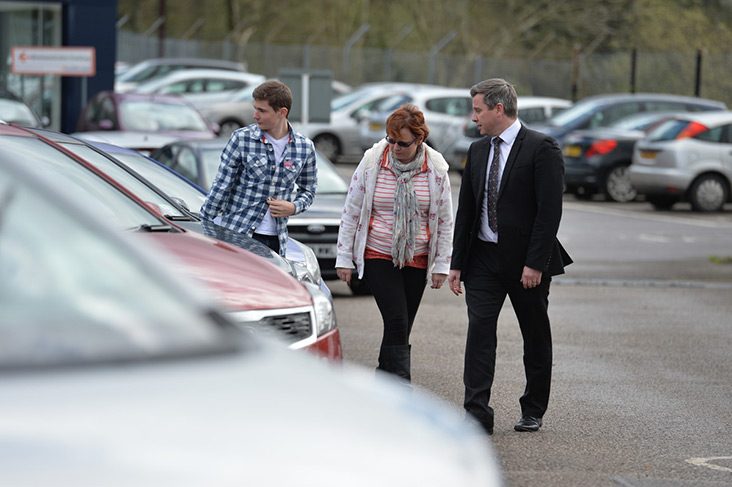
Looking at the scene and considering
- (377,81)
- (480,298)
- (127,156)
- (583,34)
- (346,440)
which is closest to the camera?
(346,440)

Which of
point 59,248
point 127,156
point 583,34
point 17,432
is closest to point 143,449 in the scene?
point 17,432

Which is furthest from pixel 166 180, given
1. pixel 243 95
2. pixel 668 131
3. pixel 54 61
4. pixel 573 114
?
pixel 243 95

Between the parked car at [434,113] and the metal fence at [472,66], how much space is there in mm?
8970

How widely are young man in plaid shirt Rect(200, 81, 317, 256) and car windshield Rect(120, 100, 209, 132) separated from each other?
37.2 feet

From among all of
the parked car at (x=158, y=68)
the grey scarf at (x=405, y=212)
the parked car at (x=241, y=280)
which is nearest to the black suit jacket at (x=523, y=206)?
the grey scarf at (x=405, y=212)

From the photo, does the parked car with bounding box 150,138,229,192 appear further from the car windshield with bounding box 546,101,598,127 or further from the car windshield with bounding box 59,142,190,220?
the car windshield with bounding box 546,101,598,127

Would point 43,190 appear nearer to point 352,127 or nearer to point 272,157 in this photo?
point 272,157

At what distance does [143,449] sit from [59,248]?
24.1 inches

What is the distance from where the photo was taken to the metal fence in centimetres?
3619

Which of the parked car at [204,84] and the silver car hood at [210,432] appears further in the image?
the parked car at [204,84]

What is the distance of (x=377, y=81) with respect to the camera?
43812 millimetres

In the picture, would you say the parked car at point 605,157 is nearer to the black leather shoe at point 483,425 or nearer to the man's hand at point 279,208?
the man's hand at point 279,208

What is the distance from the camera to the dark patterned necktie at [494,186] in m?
6.36

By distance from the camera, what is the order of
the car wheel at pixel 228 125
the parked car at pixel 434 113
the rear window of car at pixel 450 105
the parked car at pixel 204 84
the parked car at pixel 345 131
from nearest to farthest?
the parked car at pixel 434 113, the rear window of car at pixel 450 105, the parked car at pixel 345 131, the car wheel at pixel 228 125, the parked car at pixel 204 84
